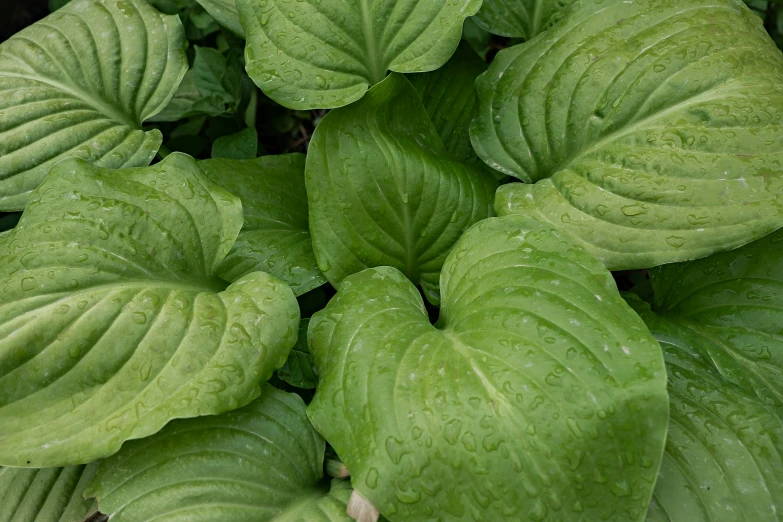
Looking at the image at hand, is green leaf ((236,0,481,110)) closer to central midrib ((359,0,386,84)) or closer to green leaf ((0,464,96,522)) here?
central midrib ((359,0,386,84))

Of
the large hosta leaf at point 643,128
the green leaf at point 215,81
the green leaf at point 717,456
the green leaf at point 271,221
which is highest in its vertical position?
the large hosta leaf at point 643,128

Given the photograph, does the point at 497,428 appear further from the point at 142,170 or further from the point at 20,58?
the point at 20,58

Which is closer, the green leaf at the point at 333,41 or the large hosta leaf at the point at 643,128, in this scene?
the large hosta leaf at the point at 643,128

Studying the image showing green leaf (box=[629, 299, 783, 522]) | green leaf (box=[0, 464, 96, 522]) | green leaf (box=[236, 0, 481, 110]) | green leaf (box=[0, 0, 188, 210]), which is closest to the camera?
green leaf (box=[629, 299, 783, 522])

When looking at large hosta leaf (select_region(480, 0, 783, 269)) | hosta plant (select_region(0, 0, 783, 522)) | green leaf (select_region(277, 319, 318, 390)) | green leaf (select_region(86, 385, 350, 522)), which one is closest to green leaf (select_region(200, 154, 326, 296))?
hosta plant (select_region(0, 0, 783, 522))

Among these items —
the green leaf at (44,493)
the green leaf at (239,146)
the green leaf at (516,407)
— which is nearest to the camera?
the green leaf at (516,407)

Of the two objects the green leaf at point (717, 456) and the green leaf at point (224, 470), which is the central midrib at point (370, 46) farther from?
the green leaf at point (717, 456)

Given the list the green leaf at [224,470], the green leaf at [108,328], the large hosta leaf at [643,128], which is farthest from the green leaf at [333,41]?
the green leaf at [224,470]
